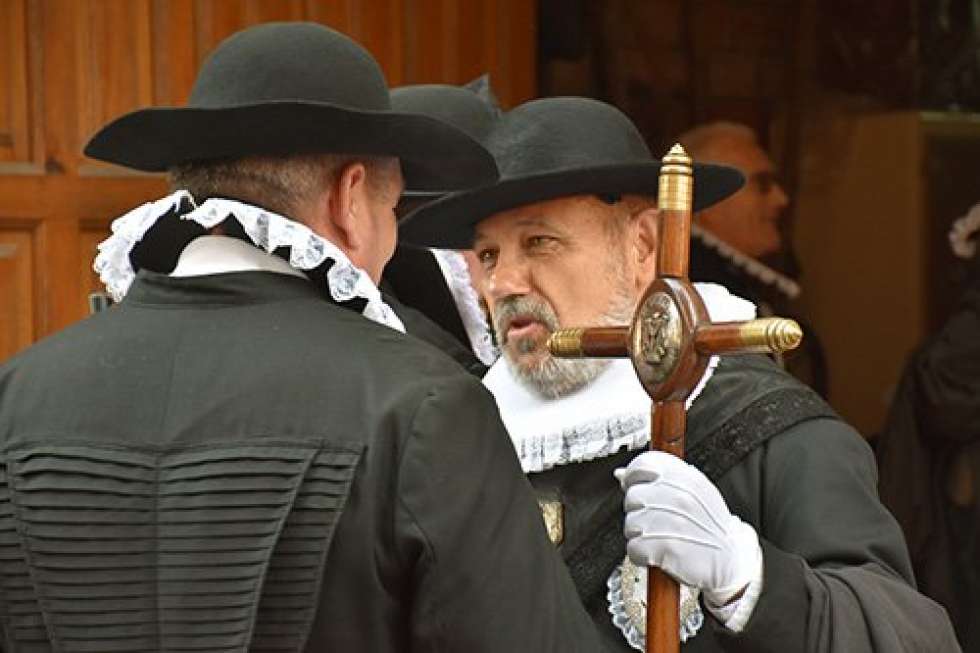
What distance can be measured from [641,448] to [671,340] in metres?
0.53

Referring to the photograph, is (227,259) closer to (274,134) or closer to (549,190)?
(274,134)

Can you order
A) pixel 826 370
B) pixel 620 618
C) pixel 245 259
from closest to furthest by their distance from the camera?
1. pixel 245 259
2. pixel 620 618
3. pixel 826 370

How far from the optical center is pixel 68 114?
4465 mm

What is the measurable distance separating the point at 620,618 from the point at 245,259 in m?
0.88

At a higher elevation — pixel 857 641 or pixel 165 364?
pixel 165 364

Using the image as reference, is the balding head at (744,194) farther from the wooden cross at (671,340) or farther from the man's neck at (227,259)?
the man's neck at (227,259)

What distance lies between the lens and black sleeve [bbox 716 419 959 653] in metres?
2.64

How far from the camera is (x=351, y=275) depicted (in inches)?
92.7

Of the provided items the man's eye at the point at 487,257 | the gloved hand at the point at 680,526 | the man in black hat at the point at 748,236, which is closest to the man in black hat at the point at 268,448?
the gloved hand at the point at 680,526

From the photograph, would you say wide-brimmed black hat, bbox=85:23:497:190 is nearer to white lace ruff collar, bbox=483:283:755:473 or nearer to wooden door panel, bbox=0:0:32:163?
white lace ruff collar, bbox=483:283:755:473

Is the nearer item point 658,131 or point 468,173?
point 468,173

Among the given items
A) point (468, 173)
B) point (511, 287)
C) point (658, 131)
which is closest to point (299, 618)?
point (468, 173)

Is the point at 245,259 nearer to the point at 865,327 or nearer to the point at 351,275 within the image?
the point at 351,275

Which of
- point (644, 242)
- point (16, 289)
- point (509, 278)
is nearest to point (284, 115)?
point (509, 278)
